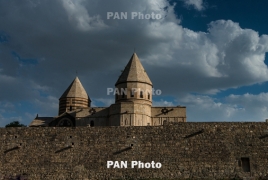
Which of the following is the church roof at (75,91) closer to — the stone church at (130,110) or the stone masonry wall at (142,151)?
the stone church at (130,110)

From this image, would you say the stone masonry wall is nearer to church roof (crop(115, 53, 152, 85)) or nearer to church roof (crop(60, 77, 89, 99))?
church roof (crop(115, 53, 152, 85))

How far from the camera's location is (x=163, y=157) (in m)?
22.4

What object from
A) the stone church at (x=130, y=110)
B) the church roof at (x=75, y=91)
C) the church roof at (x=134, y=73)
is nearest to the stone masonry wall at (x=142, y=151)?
the stone church at (x=130, y=110)

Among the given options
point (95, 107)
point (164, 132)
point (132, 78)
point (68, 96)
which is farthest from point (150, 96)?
point (164, 132)

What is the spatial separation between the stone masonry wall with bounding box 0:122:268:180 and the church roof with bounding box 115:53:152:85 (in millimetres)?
15782

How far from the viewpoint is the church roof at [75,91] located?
45312mm

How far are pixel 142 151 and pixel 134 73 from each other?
17208mm

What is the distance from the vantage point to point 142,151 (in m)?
22.7

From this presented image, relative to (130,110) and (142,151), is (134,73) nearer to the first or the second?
(130,110)

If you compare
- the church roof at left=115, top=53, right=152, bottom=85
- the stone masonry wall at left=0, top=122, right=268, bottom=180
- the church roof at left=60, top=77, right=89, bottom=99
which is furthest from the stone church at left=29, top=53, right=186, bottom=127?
the stone masonry wall at left=0, top=122, right=268, bottom=180

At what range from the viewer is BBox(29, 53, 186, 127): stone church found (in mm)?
36438

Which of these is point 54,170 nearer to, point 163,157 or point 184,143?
point 163,157

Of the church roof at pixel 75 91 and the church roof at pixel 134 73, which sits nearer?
the church roof at pixel 134 73

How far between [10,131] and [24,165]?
2.61 m
